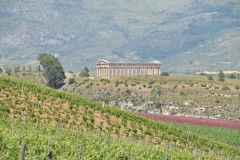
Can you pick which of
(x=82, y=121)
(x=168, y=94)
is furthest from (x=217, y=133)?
(x=168, y=94)

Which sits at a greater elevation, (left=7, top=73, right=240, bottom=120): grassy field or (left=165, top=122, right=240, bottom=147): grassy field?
(left=7, top=73, right=240, bottom=120): grassy field

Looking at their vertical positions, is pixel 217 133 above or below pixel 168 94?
below

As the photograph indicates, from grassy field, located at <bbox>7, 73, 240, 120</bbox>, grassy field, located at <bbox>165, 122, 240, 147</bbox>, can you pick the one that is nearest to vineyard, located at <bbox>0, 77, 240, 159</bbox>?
grassy field, located at <bbox>165, 122, 240, 147</bbox>

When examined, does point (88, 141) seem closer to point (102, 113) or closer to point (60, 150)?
point (60, 150)

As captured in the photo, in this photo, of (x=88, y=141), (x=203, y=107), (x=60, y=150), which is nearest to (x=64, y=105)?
(x=88, y=141)

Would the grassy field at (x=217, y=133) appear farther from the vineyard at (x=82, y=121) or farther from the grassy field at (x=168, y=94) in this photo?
the grassy field at (x=168, y=94)

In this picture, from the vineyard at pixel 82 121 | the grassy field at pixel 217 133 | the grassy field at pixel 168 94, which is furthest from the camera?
the grassy field at pixel 168 94

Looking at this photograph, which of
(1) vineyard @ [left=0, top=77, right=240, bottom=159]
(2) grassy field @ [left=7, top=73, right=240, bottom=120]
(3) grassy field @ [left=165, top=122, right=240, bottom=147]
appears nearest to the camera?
(1) vineyard @ [left=0, top=77, right=240, bottom=159]

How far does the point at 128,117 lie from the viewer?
244 feet

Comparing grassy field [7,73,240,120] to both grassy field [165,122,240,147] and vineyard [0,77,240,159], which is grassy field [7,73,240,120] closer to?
grassy field [165,122,240,147]

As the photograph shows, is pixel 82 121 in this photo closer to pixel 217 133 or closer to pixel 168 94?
pixel 217 133

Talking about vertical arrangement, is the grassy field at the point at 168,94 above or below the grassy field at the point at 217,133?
above

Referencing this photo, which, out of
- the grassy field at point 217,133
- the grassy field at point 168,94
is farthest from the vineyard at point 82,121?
the grassy field at point 168,94

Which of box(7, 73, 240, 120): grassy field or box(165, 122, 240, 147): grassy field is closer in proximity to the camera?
box(165, 122, 240, 147): grassy field
